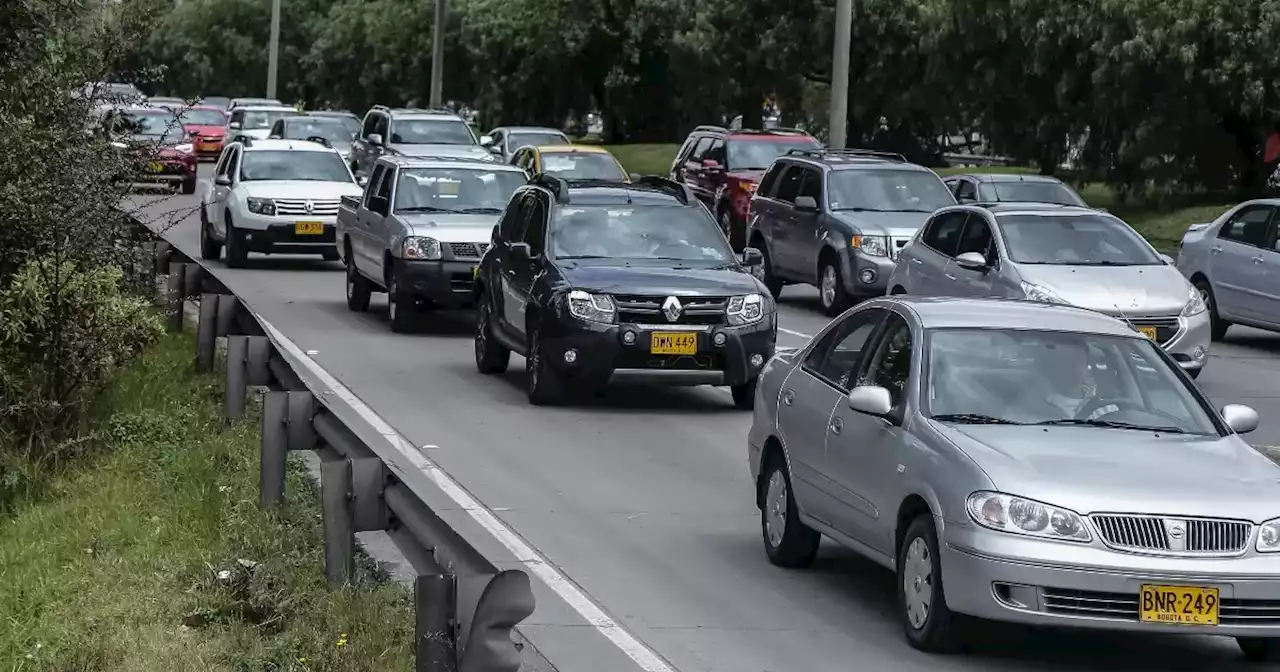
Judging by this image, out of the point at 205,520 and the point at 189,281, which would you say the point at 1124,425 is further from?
the point at 189,281

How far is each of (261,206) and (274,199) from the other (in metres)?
0.20

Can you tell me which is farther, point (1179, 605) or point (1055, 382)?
point (1055, 382)

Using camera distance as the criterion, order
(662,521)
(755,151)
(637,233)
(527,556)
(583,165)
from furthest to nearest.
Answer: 1. (583,165)
2. (755,151)
3. (637,233)
4. (662,521)
5. (527,556)

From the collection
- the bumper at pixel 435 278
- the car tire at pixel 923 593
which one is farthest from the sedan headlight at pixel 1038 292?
the car tire at pixel 923 593

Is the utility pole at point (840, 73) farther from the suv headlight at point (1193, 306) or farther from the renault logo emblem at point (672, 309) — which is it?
the renault logo emblem at point (672, 309)

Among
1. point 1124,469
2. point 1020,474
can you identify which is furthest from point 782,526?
point 1124,469

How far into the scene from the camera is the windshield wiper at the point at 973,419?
9336 millimetres

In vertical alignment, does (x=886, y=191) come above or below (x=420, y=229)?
above

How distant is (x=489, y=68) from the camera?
7025 centimetres

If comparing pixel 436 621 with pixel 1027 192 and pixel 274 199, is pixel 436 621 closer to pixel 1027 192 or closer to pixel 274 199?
pixel 274 199

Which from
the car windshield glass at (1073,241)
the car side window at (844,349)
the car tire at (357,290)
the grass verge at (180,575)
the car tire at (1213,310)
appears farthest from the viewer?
the car tire at (357,290)

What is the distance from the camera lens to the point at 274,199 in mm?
28469

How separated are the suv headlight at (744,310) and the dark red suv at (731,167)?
1544 centimetres

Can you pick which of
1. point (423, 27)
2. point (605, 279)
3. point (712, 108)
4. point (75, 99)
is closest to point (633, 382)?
point (605, 279)
